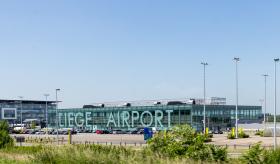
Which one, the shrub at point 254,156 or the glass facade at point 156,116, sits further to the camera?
the glass facade at point 156,116

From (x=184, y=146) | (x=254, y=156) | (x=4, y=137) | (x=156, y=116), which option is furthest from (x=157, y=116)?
(x=254, y=156)

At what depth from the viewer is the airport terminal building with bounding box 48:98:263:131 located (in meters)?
110

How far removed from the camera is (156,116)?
115000 millimetres

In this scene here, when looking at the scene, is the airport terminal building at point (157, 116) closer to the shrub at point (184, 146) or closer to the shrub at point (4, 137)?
the shrub at point (4, 137)

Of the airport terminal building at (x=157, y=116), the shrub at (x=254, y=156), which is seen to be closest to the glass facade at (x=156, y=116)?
the airport terminal building at (x=157, y=116)

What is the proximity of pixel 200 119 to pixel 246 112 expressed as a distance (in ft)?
77.5

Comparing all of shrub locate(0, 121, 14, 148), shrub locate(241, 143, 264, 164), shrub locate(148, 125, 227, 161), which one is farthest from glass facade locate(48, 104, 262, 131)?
shrub locate(241, 143, 264, 164)

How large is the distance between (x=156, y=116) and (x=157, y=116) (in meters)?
0.30

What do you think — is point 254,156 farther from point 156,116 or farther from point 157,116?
point 156,116

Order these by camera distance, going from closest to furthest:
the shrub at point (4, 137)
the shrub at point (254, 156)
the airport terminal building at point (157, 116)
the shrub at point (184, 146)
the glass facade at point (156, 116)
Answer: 1. the shrub at point (254, 156)
2. the shrub at point (184, 146)
3. the shrub at point (4, 137)
4. the glass facade at point (156, 116)
5. the airport terminal building at point (157, 116)

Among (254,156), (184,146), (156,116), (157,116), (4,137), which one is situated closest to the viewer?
(254,156)

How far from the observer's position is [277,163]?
812 inches

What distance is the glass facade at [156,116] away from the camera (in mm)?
109569

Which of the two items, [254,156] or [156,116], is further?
[156,116]
